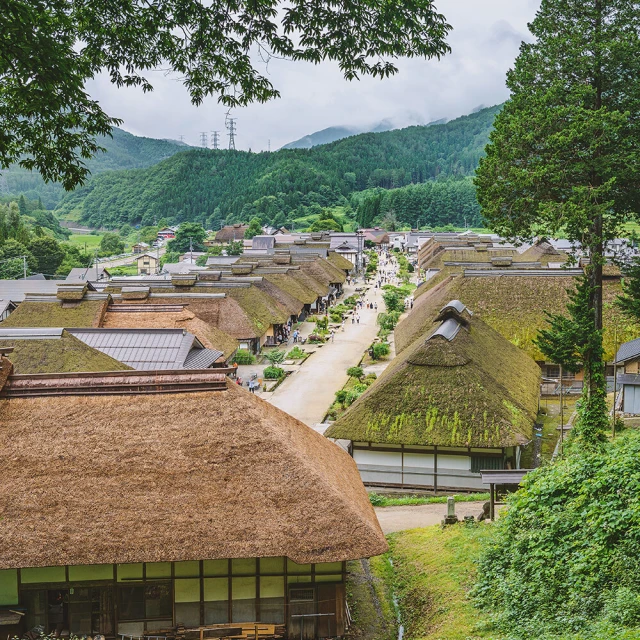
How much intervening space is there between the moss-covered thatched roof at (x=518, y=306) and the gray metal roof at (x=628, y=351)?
3002mm

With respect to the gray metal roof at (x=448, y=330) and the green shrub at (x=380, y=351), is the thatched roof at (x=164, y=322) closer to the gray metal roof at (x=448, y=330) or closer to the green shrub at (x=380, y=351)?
the green shrub at (x=380, y=351)

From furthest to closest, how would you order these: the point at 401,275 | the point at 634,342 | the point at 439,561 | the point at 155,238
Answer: the point at 155,238 < the point at 401,275 < the point at 634,342 < the point at 439,561

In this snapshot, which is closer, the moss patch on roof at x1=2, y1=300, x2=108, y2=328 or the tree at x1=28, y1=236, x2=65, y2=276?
the moss patch on roof at x1=2, y1=300, x2=108, y2=328

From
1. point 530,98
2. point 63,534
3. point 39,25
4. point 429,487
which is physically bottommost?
point 429,487

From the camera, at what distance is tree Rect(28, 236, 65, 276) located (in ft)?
297

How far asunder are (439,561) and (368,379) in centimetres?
2277

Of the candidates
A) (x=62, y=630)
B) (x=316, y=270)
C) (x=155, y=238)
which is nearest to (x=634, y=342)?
(x=62, y=630)

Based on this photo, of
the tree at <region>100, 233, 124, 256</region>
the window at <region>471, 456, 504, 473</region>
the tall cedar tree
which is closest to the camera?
the tall cedar tree

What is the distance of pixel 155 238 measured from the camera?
521ft

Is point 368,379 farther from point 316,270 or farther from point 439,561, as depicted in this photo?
point 316,270

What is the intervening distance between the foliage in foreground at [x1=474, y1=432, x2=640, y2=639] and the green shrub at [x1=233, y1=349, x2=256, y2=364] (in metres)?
30.3

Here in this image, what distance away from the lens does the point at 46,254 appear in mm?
91125

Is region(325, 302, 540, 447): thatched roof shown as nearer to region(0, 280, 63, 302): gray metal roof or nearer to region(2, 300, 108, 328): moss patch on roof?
region(2, 300, 108, 328): moss patch on roof

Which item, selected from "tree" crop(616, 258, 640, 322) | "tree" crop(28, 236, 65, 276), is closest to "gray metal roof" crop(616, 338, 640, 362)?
"tree" crop(616, 258, 640, 322)
